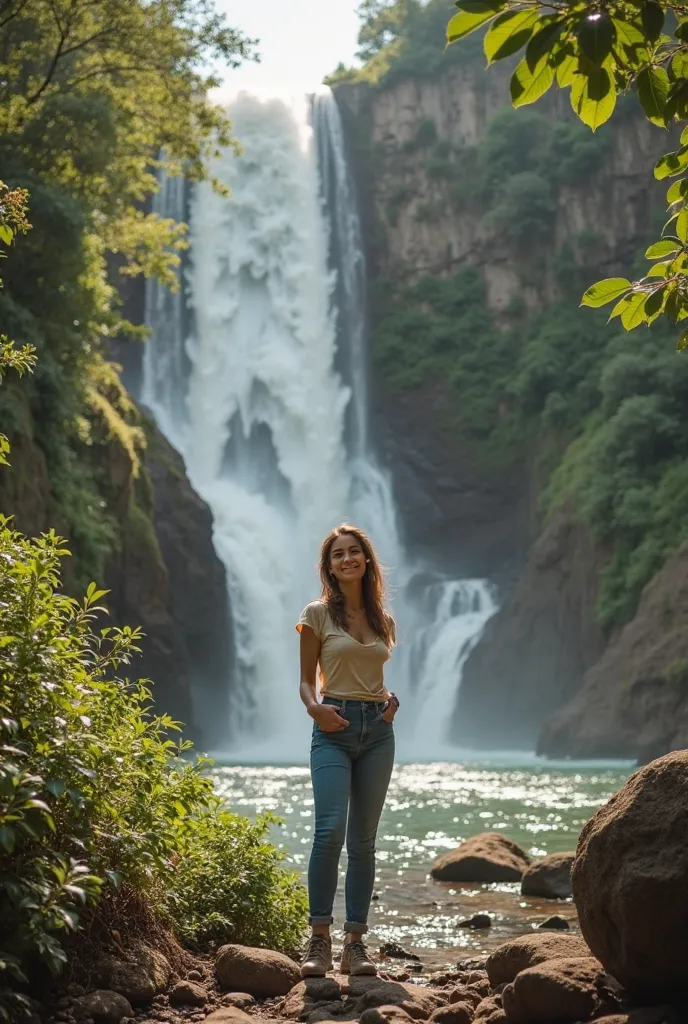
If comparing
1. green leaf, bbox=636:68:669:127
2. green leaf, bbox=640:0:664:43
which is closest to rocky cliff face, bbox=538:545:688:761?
green leaf, bbox=636:68:669:127

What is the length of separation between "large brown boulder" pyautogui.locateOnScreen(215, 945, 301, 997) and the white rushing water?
94.1 feet

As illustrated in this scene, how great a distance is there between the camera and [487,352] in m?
43.0

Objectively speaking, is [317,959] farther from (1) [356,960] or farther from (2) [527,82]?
(2) [527,82]

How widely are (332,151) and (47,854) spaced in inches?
1764

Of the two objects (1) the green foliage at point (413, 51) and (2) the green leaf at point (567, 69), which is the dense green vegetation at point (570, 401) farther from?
(2) the green leaf at point (567, 69)

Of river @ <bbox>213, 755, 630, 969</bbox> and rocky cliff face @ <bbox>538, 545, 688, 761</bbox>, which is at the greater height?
rocky cliff face @ <bbox>538, 545, 688, 761</bbox>

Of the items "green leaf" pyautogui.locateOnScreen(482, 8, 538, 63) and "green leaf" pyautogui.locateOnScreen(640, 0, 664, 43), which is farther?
"green leaf" pyautogui.locateOnScreen(640, 0, 664, 43)

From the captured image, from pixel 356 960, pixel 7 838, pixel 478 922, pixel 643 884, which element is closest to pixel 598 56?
pixel 7 838

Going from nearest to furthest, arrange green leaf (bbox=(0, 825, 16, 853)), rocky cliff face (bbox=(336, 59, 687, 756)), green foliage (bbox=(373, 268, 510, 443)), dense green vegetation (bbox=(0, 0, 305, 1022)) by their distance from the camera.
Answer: green leaf (bbox=(0, 825, 16, 853)) → dense green vegetation (bbox=(0, 0, 305, 1022)) → rocky cliff face (bbox=(336, 59, 687, 756)) → green foliage (bbox=(373, 268, 510, 443))

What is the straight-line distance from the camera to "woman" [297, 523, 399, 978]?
530cm

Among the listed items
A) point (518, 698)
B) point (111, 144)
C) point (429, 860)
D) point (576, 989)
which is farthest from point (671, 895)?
point (518, 698)

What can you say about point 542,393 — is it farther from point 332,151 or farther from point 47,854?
point 47,854

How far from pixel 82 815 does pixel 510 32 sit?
3300mm

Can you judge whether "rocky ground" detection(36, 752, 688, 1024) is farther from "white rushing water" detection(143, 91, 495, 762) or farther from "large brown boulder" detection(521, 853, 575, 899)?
"white rushing water" detection(143, 91, 495, 762)
